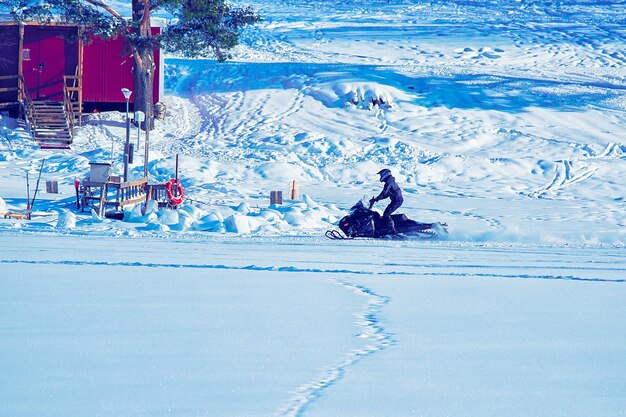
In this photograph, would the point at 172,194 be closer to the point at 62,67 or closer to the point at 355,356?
the point at 355,356

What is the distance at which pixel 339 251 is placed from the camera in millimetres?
14039

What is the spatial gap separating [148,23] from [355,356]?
24.0 m

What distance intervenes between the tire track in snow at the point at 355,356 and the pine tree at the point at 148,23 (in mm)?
19782

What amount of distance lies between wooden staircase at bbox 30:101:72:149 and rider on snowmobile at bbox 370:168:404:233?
48.6 ft

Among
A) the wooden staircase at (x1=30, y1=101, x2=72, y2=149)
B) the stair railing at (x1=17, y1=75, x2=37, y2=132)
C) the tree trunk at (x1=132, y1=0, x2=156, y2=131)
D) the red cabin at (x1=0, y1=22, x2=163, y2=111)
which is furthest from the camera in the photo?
the red cabin at (x1=0, y1=22, x2=163, y2=111)

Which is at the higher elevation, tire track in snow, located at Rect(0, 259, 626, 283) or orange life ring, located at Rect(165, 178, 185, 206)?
orange life ring, located at Rect(165, 178, 185, 206)

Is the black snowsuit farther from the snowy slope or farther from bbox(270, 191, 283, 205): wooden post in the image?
bbox(270, 191, 283, 205): wooden post

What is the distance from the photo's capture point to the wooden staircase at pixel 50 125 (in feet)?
93.0

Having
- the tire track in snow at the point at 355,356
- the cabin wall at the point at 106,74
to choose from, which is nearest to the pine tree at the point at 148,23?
the cabin wall at the point at 106,74

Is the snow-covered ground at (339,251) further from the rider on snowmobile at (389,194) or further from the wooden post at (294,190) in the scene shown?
the wooden post at (294,190)

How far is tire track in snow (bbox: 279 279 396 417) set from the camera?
532 cm

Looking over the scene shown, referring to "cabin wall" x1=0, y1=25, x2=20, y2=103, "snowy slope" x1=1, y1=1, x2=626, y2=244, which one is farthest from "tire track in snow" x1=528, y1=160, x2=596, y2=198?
"cabin wall" x1=0, y1=25, x2=20, y2=103

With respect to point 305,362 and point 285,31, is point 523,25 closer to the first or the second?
point 285,31

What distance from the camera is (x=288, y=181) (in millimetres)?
25656
